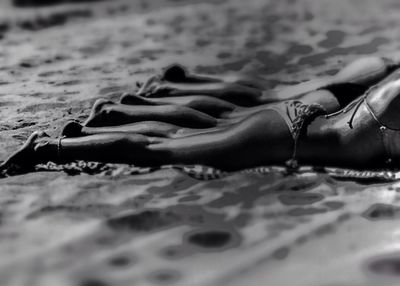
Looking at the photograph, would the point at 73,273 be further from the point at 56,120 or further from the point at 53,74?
the point at 53,74

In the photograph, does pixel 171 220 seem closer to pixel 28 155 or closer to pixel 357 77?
pixel 28 155

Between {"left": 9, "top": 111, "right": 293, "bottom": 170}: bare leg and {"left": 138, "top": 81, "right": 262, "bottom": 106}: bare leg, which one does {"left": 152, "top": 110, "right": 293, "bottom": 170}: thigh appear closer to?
{"left": 9, "top": 111, "right": 293, "bottom": 170}: bare leg

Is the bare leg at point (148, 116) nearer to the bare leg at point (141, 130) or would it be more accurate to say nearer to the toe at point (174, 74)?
the bare leg at point (141, 130)

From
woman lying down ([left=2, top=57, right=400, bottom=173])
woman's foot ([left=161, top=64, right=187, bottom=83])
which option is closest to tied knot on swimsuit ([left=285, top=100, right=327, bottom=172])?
woman lying down ([left=2, top=57, right=400, bottom=173])

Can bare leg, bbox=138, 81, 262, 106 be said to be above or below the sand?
above

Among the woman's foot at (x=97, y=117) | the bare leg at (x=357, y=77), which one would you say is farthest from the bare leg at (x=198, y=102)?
the bare leg at (x=357, y=77)

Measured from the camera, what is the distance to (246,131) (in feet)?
7.23

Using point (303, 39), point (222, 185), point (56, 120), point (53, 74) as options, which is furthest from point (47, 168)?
point (303, 39)

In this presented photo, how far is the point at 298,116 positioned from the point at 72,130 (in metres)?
0.93

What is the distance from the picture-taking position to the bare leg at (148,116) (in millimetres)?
2430

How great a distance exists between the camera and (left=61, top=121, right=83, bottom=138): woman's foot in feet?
7.80

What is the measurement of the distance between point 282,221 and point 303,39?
7.82 feet

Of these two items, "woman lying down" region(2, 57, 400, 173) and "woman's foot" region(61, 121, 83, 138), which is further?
"woman's foot" region(61, 121, 83, 138)

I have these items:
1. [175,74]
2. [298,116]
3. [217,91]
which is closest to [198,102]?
[217,91]
